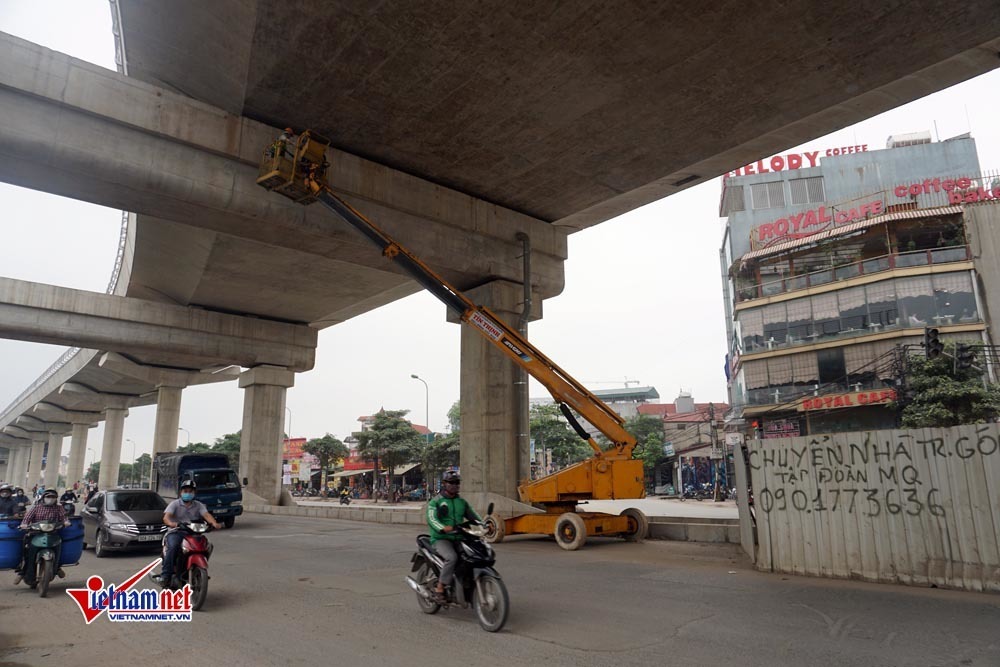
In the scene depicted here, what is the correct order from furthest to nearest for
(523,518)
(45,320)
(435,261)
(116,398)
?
(116,398), (45,320), (435,261), (523,518)

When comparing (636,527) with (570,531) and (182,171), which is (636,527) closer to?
(570,531)

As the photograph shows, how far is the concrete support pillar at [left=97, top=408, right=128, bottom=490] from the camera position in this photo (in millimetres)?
53094

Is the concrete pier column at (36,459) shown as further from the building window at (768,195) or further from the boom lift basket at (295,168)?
the building window at (768,195)

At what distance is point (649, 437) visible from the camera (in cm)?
5775

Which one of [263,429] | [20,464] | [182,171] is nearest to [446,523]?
[182,171]

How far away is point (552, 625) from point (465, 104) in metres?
11.2

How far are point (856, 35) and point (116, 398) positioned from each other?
6119 centimetres

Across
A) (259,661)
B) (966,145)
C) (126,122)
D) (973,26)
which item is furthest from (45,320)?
(966,145)

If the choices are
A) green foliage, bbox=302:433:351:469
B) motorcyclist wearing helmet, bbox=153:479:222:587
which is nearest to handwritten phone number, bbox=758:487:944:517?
motorcyclist wearing helmet, bbox=153:479:222:587

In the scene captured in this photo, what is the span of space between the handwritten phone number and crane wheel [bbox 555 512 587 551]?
458 centimetres

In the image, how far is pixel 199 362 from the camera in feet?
131

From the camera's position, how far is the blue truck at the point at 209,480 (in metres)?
20.9

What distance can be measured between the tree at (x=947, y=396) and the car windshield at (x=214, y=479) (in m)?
27.9

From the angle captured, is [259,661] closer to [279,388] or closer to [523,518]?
[523,518]
